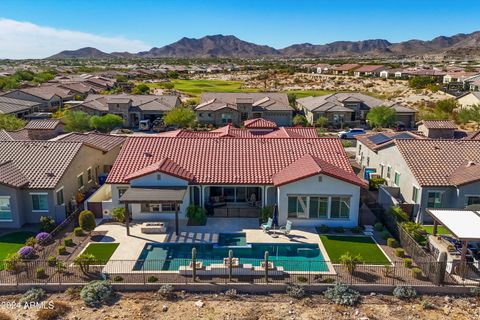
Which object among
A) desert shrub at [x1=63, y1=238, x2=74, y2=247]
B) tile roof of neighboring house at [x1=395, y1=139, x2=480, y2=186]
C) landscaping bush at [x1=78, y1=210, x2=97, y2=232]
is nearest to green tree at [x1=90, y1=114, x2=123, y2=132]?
landscaping bush at [x1=78, y1=210, x2=97, y2=232]

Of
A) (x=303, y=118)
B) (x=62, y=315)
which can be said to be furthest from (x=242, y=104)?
(x=62, y=315)

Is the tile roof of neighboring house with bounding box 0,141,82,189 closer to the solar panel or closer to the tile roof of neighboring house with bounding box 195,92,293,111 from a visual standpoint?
the solar panel

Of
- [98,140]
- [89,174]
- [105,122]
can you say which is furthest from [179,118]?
[89,174]

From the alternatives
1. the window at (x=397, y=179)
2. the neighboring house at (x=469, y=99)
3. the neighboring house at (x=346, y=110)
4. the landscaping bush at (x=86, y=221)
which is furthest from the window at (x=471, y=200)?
the neighboring house at (x=469, y=99)

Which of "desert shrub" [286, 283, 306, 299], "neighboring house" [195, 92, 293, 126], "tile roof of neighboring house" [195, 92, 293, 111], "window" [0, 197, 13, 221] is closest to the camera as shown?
"desert shrub" [286, 283, 306, 299]

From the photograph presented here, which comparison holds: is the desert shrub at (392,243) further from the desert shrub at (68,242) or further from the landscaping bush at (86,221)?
the desert shrub at (68,242)
